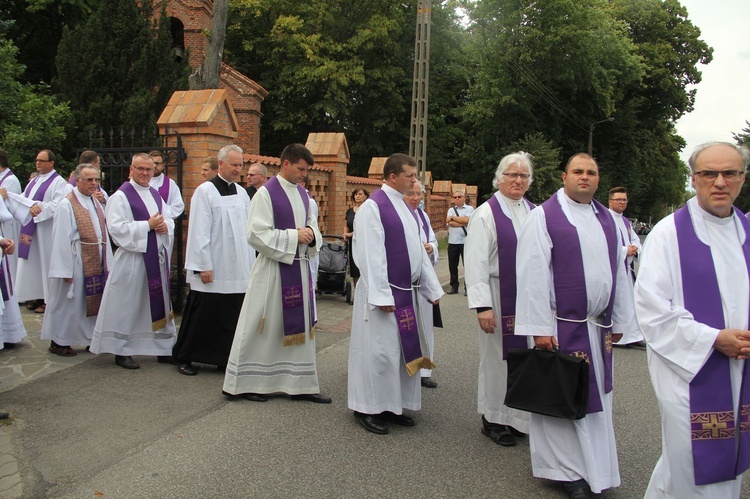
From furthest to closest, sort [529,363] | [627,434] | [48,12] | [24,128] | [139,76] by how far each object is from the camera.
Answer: [48,12]
[139,76]
[24,128]
[627,434]
[529,363]

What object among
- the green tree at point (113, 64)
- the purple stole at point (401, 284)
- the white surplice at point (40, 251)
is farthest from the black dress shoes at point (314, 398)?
the green tree at point (113, 64)

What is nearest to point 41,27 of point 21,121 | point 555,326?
point 21,121

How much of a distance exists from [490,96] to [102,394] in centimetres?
3068

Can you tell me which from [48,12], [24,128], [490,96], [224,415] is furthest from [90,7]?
[224,415]

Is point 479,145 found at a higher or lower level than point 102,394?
higher

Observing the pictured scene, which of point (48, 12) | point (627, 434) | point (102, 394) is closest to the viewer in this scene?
point (627, 434)

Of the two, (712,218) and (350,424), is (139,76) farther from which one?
(712,218)

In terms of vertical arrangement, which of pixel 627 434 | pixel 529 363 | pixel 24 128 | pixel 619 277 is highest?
pixel 24 128

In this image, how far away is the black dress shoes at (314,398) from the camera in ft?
17.4

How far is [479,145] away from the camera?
34.3 metres

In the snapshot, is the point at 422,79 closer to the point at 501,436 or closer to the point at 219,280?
the point at 219,280

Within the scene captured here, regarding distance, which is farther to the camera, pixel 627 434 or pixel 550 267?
pixel 627 434

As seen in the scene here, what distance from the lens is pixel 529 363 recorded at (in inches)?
146

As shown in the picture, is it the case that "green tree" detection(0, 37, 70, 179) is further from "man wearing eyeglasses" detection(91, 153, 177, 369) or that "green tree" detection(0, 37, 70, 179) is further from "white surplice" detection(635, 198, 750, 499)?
"white surplice" detection(635, 198, 750, 499)
